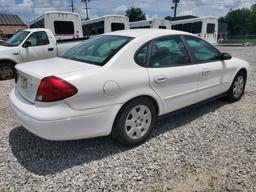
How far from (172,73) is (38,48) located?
20.6ft

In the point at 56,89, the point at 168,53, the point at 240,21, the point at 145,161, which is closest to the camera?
the point at 56,89

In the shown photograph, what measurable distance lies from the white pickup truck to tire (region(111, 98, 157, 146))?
609 cm

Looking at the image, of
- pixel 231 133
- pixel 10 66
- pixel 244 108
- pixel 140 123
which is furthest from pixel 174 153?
pixel 10 66

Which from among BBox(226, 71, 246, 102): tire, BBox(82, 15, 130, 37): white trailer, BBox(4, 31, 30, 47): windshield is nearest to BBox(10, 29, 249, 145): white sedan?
BBox(226, 71, 246, 102): tire

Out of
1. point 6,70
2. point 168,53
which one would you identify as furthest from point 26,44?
point 168,53

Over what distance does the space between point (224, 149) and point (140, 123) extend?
3.99 feet

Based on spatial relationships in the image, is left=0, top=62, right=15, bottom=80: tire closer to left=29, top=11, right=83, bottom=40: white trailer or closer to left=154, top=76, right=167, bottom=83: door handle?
left=29, top=11, right=83, bottom=40: white trailer

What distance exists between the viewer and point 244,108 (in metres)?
4.67

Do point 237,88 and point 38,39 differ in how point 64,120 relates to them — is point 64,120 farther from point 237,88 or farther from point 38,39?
point 38,39

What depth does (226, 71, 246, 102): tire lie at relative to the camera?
4829mm

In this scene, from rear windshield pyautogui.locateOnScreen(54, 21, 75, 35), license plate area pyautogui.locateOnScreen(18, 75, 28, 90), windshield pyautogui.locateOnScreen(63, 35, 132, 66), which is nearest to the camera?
license plate area pyautogui.locateOnScreen(18, 75, 28, 90)

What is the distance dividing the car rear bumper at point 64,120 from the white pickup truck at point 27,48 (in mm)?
5481

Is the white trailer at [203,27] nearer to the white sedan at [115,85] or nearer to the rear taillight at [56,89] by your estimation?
the white sedan at [115,85]

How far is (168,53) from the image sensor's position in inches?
139
